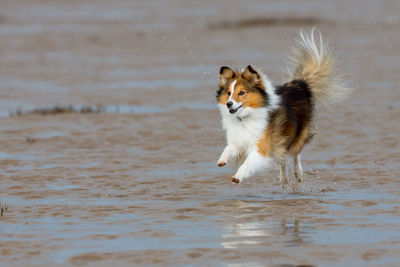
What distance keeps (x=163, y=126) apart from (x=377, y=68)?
794 cm

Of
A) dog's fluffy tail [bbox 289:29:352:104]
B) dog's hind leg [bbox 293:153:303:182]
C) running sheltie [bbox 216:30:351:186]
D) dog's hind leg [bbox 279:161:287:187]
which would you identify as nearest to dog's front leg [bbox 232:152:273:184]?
running sheltie [bbox 216:30:351:186]

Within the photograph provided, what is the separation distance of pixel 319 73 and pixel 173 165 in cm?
230

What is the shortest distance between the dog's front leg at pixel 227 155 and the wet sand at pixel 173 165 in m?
0.40

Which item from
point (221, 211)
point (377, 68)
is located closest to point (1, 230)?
point (221, 211)

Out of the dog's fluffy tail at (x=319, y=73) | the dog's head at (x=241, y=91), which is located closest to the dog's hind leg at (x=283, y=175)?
the dog's fluffy tail at (x=319, y=73)

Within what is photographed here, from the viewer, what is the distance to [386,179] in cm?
1052

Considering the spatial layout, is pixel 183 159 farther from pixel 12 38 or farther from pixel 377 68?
pixel 12 38

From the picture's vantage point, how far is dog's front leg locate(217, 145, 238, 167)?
32.1 ft

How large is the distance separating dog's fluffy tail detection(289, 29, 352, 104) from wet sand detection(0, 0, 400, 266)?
3.16ft

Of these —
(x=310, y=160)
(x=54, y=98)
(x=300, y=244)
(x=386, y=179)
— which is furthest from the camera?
(x=54, y=98)

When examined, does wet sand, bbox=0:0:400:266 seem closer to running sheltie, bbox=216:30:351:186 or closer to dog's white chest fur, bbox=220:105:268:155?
running sheltie, bbox=216:30:351:186

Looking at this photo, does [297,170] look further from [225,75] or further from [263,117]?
[225,75]

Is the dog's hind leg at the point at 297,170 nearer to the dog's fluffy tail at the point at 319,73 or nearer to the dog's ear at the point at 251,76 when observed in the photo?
the dog's fluffy tail at the point at 319,73

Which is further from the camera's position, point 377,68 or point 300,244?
point 377,68
